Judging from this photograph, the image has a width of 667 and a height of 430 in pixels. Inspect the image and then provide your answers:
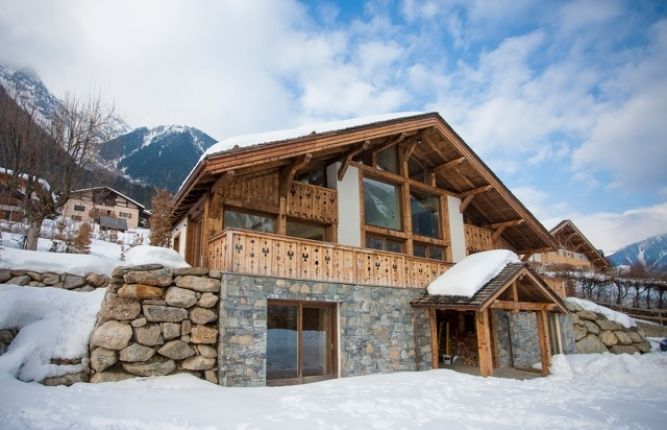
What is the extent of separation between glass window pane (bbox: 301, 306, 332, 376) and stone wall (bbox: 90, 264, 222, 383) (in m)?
2.32

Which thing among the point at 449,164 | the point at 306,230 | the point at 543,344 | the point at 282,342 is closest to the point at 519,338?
the point at 543,344

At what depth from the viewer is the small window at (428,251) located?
14266mm

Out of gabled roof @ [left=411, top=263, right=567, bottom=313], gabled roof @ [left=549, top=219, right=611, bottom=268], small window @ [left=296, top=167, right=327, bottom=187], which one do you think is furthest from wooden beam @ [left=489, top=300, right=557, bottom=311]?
gabled roof @ [left=549, top=219, right=611, bottom=268]

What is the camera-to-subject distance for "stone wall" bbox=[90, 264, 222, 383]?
23.7 feet

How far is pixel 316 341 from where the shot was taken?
32.1ft

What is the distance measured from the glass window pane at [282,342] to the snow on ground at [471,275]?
4.57 meters

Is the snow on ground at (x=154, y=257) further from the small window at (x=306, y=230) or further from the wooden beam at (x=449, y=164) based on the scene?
the wooden beam at (x=449, y=164)

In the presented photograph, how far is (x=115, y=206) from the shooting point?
47.6 meters

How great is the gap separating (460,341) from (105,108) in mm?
14682

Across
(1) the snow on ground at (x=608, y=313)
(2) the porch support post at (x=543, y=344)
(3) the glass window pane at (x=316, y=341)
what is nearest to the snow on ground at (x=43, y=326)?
Answer: (3) the glass window pane at (x=316, y=341)

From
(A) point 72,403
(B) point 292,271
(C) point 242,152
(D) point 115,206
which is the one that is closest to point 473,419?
(B) point 292,271

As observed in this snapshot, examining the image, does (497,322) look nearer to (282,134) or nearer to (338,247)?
(338,247)

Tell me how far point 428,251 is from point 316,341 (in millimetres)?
6288

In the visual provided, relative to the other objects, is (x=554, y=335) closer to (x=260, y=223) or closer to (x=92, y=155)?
(x=260, y=223)
